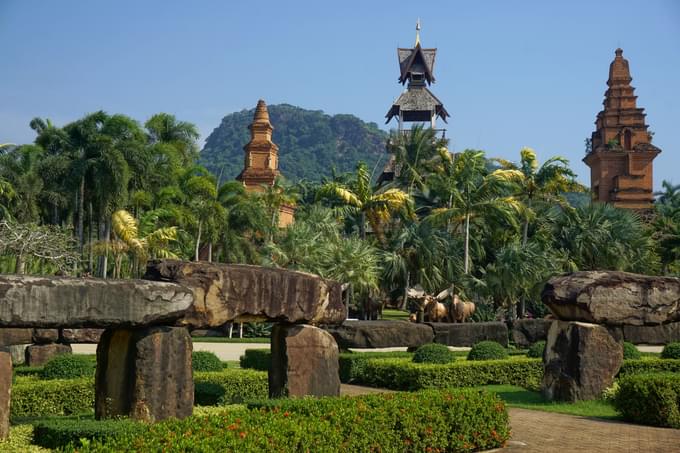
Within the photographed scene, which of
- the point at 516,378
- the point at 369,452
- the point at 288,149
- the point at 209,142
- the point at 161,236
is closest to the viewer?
the point at 369,452

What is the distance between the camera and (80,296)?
9.75m

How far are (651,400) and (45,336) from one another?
1402cm

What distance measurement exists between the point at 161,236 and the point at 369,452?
23.9m

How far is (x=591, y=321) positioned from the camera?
602 inches

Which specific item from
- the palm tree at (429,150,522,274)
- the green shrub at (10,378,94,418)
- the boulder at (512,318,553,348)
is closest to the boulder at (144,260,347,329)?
the green shrub at (10,378,94,418)

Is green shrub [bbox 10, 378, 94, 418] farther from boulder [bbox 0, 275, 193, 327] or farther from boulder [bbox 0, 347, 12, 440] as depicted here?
boulder [bbox 0, 275, 193, 327]

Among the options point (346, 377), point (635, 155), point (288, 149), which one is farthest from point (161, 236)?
point (288, 149)

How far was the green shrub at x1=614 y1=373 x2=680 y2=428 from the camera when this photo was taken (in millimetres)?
12945

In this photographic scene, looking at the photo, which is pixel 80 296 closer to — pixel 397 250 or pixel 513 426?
pixel 513 426

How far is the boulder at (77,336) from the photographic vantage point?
1972 cm

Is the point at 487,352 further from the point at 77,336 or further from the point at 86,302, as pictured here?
the point at 86,302

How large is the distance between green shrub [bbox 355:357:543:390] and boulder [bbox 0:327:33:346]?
836 cm

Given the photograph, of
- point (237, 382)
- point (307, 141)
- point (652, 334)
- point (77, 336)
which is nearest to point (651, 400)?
point (237, 382)

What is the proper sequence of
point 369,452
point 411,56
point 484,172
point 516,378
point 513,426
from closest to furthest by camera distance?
point 369,452
point 513,426
point 516,378
point 484,172
point 411,56
